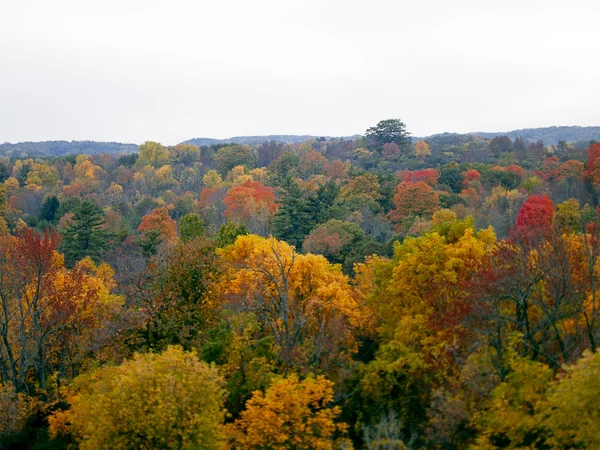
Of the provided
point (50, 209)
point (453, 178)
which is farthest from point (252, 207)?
point (453, 178)

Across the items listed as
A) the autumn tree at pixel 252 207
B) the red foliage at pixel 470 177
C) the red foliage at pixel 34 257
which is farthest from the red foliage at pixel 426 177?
the red foliage at pixel 34 257

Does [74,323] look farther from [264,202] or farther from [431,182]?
[431,182]

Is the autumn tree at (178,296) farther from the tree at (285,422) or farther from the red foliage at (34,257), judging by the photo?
the tree at (285,422)

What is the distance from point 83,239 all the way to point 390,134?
87.1 metres

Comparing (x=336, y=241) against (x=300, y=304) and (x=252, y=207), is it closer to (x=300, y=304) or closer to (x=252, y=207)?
(x=300, y=304)

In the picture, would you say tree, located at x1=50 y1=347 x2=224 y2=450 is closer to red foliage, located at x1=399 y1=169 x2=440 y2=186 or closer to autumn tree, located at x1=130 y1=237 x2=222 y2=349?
autumn tree, located at x1=130 y1=237 x2=222 y2=349

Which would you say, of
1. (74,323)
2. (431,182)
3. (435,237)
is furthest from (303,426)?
(431,182)

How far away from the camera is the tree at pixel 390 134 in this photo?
124 metres

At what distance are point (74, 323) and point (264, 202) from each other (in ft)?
144

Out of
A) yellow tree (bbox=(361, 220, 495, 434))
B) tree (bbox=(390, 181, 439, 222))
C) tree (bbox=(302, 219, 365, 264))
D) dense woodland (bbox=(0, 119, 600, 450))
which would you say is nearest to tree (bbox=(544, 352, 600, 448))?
dense woodland (bbox=(0, 119, 600, 450))

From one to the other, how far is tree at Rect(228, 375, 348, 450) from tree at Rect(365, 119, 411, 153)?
111m

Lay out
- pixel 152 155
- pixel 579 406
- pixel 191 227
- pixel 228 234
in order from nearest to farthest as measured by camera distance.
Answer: pixel 579 406 < pixel 228 234 < pixel 191 227 < pixel 152 155

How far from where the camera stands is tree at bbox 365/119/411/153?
123500mm

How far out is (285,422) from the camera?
1520 cm
